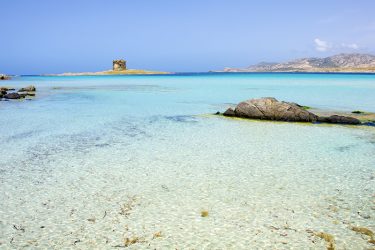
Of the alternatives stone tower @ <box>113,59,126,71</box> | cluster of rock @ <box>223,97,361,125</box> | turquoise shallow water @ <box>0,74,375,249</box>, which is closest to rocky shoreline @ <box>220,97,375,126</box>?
cluster of rock @ <box>223,97,361,125</box>

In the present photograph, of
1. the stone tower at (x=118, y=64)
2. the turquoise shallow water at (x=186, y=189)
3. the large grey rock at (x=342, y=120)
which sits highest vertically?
the stone tower at (x=118, y=64)

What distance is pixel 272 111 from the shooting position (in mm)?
22688

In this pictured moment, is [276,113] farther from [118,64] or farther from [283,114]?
[118,64]

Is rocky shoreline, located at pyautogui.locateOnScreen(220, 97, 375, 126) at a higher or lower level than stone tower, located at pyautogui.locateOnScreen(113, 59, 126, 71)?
lower

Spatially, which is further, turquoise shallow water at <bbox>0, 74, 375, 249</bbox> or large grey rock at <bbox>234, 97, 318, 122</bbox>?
large grey rock at <bbox>234, 97, 318, 122</bbox>

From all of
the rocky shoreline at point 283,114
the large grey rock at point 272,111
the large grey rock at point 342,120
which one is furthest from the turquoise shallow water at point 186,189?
the large grey rock at point 272,111

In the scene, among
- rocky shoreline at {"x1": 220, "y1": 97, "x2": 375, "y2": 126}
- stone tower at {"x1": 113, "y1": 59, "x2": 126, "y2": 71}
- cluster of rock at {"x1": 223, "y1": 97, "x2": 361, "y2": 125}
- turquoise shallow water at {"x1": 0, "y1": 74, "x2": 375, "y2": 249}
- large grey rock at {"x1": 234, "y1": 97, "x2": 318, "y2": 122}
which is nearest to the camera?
turquoise shallow water at {"x1": 0, "y1": 74, "x2": 375, "y2": 249}

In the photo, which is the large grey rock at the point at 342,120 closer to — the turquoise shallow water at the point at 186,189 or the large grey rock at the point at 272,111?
the large grey rock at the point at 272,111

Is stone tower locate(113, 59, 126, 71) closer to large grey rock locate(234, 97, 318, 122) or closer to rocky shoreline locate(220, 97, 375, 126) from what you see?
rocky shoreline locate(220, 97, 375, 126)

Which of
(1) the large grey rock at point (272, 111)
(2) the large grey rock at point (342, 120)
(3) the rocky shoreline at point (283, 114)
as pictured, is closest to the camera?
(2) the large grey rock at point (342, 120)

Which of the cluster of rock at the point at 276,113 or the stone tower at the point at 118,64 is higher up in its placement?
the stone tower at the point at 118,64

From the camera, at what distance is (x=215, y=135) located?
17.7 metres

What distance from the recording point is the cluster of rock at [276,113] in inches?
857

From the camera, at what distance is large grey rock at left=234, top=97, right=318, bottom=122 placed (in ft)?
72.4
